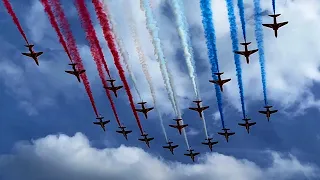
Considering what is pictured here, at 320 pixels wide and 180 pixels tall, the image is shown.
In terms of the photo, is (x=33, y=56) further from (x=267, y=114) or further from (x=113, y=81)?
(x=267, y=114)

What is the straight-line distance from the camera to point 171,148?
69.0m

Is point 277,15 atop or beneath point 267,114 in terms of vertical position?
atop

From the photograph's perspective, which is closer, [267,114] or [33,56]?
[33,56]

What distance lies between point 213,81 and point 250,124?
51.7ft

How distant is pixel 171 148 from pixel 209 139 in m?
6.29

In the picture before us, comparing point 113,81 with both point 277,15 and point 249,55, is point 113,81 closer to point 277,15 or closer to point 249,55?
point 249,55

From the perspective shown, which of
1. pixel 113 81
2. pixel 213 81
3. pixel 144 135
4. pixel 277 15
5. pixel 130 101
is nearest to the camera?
pixel 277 15

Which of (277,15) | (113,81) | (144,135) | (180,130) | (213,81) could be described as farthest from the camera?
(144,135)

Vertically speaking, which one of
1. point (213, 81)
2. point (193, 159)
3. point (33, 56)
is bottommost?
point (193, 159)

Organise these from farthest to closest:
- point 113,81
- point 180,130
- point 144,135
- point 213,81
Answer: point 144,135 < point 180,130 < point 113,81 < point 213,81

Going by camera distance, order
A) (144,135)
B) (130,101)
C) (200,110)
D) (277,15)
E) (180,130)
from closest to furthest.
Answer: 1. (277,15)
2. (130,101)
3. (200,110)
4. (180,130)
5. (144,135)

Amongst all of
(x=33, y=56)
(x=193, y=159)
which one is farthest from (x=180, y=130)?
(x=33, y=56)

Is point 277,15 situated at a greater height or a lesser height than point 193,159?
greater

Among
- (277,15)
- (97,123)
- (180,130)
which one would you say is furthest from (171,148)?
(277,15)
